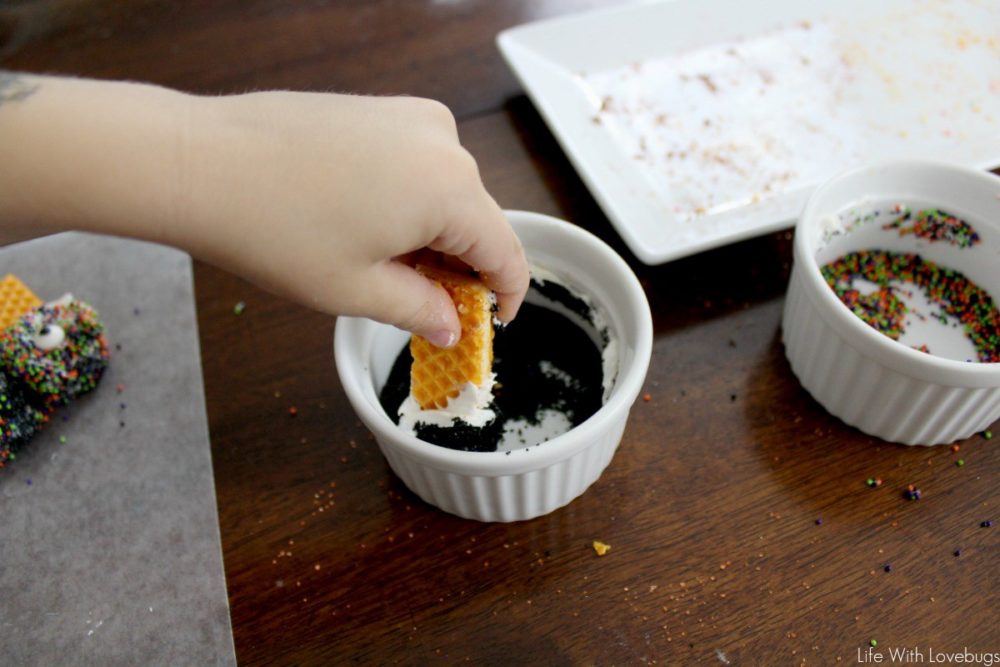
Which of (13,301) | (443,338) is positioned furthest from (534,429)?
(13,301)

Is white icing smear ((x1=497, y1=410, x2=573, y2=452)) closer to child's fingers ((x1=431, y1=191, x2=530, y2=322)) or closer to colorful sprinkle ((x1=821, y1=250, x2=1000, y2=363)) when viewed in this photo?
child's fingers ((x1=431, y1=191, x2=530, y2=322))

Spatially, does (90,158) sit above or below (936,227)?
above

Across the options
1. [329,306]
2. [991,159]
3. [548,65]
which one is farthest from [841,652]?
[548,65]

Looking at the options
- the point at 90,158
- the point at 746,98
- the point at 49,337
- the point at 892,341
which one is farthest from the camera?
the point at 746,98

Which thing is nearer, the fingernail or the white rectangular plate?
the fingernail

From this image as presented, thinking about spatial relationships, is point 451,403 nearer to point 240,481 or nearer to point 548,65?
point 240,481

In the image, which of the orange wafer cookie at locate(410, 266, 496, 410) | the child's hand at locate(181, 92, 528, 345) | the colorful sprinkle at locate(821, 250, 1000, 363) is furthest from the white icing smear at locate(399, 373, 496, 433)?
the colorful sprinkle at locate(821, 250, 1000, 363)

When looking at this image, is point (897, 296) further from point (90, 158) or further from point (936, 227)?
point (90, 158)
